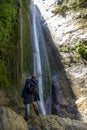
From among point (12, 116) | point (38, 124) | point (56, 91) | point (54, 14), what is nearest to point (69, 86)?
point (56, 91)

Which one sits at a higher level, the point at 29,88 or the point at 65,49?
the point at 65,49

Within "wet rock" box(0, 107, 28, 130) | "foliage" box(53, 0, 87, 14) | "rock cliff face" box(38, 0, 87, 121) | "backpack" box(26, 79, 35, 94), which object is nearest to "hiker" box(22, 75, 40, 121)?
"backpack" box(26, 79, 35, 94)

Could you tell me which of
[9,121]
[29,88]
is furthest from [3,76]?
[9,121]

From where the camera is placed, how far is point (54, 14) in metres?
22.9

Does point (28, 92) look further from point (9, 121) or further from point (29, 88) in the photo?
point (9, 121)

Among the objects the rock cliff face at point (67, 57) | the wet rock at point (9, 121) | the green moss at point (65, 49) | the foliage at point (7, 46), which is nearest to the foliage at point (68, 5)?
the rock cliff face at point (67, 57)

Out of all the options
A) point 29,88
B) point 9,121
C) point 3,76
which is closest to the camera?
point 9,121

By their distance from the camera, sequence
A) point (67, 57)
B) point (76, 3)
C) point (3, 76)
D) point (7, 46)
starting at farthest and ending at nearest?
point (76, 3) < point (67, 57) < point (7, 46) < point (3, 76)

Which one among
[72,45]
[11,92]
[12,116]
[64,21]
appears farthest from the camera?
[64,21]

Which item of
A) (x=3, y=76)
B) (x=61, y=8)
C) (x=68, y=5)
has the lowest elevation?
(x=3, y=76)

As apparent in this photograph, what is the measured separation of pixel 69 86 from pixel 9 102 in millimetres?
8570

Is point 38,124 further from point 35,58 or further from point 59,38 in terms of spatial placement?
point 59,38

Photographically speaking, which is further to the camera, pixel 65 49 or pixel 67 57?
pixel 65 49

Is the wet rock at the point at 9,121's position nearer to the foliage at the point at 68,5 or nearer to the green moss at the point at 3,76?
the green moss at the point at 3,76
